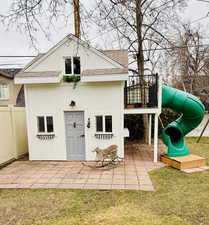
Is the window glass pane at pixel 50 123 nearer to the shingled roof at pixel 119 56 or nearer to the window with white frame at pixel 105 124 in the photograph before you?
the window with white frame at pixel 105 124

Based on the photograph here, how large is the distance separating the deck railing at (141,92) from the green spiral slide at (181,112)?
47cm

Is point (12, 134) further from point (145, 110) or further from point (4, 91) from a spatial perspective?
point (4, 91)

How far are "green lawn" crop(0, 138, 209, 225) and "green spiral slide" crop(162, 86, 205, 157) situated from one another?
1.89 meters

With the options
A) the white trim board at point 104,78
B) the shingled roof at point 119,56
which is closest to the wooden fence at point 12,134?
the white trim board at point 104,78

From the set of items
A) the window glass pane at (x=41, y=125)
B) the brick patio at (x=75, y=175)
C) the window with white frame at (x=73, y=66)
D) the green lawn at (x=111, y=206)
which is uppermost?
the window with white frame at (x=73, y=66)

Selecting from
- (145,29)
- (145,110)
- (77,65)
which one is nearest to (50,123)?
(77,65)

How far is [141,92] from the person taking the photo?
785cm

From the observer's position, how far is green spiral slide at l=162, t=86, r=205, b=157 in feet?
20.9

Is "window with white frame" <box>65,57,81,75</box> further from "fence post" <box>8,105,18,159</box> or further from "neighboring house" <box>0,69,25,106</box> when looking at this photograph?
"neighboring house" <box>0,69,25,106</box>

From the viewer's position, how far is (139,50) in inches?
398

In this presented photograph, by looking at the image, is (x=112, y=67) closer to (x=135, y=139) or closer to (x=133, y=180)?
(x=133, y=180)

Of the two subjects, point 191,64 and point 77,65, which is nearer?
point 77,65

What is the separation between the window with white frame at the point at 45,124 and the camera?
23.6 feet

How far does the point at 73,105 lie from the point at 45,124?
154cm
